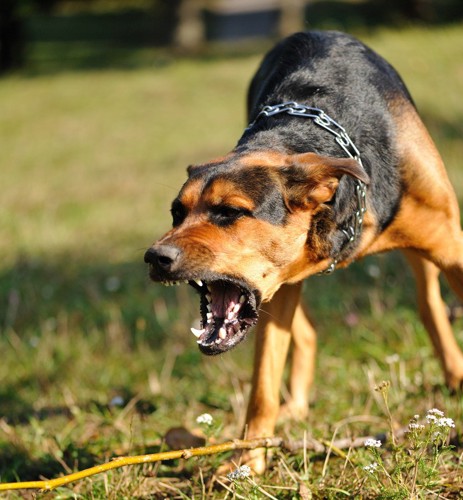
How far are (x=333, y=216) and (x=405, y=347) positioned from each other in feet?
5.88

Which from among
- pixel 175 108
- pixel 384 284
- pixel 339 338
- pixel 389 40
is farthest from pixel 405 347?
pixel 175 108

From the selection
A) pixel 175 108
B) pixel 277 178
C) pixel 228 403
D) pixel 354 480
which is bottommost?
pixel 175 108

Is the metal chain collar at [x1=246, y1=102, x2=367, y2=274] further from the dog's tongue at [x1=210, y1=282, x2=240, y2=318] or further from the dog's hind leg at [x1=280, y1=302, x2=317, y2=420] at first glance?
the dog's hind leg at [x1=280, y1=302, x2=317, y2=420]

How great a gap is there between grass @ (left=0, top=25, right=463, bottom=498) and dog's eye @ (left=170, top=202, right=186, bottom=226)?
969 millimetres

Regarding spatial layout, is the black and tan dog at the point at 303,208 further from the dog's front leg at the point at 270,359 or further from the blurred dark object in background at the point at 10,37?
the blurred dark object in background at the point at 10,37

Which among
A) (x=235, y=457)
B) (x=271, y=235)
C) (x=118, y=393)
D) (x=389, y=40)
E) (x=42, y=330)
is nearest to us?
(x=271, y=235)

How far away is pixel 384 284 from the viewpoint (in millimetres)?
6434

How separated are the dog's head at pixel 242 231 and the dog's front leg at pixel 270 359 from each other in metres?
0.45

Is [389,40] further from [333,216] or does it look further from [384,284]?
[333,216]

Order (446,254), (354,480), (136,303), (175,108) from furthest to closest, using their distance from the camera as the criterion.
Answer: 1. (175,108)
2. (136,303)
3. (446,254)
4. (354,480)

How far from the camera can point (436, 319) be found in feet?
15.9

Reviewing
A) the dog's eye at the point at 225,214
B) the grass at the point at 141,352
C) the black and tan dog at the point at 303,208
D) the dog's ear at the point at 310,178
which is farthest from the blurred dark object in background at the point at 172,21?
the dog's eye at the point at 225,214

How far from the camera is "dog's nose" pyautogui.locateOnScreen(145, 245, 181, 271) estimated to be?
3.38 meters

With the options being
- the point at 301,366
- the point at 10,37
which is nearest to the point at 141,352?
the point at 301,366
